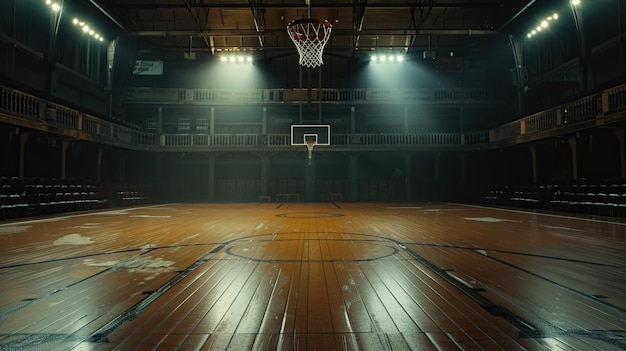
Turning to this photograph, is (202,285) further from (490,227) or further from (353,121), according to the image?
(353,121)

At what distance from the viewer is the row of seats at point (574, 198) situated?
31.7 feet

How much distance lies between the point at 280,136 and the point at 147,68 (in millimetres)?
9772

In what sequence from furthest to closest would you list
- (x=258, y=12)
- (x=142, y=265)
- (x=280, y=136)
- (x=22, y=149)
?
(x=280, y=136), (x=258, y=12), (x=22, y=149), (x=142, y=265)

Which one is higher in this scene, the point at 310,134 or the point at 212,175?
the point at 310,134

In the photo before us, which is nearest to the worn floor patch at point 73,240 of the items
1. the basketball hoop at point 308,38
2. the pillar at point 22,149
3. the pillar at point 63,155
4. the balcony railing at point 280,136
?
the balcony railing at point 280,136

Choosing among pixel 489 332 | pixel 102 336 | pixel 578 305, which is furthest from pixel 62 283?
pixel 578 305

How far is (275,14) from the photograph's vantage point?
1844 centimetres

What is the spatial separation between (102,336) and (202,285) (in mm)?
1094

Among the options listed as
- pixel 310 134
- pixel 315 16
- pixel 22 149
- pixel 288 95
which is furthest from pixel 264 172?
pixel 22 149

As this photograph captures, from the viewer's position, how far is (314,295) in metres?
2.86

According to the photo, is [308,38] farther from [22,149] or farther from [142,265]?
[22,149]

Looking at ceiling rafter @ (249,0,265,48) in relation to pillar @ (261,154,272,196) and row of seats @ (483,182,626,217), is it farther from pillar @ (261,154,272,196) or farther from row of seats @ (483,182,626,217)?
row of seats @ (483,182,626,217)

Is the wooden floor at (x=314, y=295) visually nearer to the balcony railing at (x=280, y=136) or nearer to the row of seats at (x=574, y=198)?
the row of seats at (x=574, y=198)

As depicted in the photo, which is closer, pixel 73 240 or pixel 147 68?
pixel 73 240
